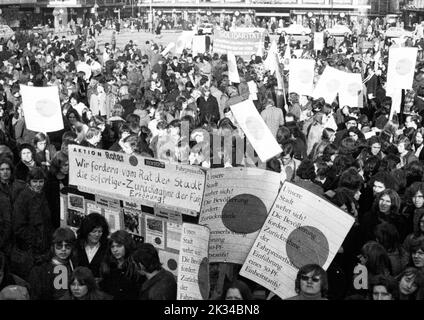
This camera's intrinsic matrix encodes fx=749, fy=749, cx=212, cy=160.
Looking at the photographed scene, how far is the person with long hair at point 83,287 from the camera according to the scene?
16.6 feet

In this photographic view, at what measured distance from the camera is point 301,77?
14.0 metres

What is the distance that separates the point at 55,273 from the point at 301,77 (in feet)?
30.0

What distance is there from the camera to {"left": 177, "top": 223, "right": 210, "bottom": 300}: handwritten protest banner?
533cm

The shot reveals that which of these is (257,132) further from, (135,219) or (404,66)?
(404,66)

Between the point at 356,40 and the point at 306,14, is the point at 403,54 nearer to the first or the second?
the point at 356,40

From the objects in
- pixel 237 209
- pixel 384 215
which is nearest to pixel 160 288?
pixel 237 209

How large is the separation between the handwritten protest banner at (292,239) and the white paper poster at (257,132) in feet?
6.90

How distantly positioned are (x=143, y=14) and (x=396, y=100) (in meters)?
60.2

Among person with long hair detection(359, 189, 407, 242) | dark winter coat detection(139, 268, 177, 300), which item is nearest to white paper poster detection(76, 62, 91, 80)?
person with long hair detection(359, 189, 407, 242)

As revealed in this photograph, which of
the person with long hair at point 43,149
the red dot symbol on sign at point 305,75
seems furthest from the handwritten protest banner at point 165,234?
the red dot symbol on sign at point 305,75

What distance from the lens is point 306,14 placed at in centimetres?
6612

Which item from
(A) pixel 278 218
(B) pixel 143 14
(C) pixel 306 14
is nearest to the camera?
(A) pixel 278 218

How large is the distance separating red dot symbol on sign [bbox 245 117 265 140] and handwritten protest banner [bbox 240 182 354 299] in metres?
2.27

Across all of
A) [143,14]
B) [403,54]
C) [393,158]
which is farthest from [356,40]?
[143,14]
